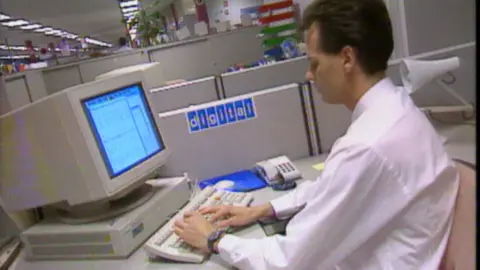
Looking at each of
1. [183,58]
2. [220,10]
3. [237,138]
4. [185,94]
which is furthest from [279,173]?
[220,10]

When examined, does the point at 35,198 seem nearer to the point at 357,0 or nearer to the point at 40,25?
the point at 357,0

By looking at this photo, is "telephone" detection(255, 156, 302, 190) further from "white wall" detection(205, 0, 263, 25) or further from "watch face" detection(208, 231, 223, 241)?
"white wall" detection(205, 0, 263, 25)

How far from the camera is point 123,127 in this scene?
1.35m

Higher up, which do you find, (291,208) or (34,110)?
(34,110)

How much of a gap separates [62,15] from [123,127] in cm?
739

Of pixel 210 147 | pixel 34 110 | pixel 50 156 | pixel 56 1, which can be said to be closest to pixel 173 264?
pixel 50 156

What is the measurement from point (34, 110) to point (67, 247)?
0.40 m

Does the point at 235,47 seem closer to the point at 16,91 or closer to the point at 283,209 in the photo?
the point at 16,91

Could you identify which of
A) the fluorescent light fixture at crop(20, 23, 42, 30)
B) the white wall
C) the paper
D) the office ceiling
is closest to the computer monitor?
the paper

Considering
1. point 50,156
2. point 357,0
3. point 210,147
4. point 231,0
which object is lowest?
point 210,147

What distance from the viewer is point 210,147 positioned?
178cm

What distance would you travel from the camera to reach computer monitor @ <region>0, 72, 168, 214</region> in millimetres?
1199

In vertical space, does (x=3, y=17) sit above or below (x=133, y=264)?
above

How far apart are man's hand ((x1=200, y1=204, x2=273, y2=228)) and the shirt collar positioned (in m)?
0.45
